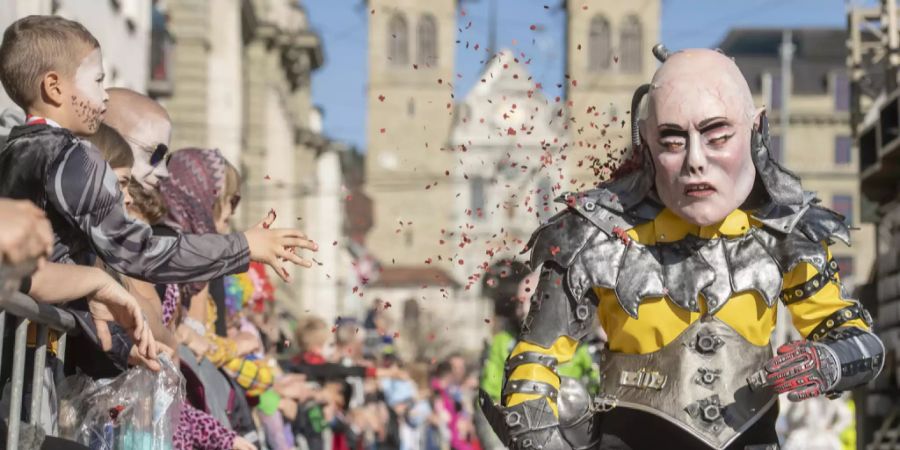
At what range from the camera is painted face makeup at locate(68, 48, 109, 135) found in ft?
17.0

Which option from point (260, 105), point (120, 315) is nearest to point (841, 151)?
point (260, 105)

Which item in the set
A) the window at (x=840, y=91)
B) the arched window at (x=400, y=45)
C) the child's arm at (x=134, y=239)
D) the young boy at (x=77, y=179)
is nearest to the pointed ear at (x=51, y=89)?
the young boy at (x=77, y=179)

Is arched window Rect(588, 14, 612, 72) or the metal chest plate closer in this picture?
the metal chest plate

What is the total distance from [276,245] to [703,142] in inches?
52.7

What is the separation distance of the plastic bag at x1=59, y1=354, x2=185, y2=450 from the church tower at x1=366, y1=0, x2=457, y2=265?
101 meters

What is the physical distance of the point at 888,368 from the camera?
53.2ft

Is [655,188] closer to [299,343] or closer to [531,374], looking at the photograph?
[531,374]

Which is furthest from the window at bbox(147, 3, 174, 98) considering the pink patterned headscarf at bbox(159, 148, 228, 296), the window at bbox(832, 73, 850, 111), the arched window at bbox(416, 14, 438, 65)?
the arched window at bbox(416, 14, 438, 65)

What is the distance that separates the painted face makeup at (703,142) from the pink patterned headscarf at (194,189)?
241 cm

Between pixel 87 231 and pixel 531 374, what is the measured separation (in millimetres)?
1430

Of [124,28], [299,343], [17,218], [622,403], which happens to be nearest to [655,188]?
[622,403]

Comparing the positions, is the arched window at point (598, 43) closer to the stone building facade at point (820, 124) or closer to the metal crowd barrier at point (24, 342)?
the stone building facade at point (820, 124)

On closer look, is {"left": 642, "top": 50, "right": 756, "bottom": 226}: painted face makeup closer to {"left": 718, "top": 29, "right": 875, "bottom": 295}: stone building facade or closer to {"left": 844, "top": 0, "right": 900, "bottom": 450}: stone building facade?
{"left": 844, "top": 0, "right": 900, "bottom": 450}: stone building facade

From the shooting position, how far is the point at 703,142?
217 inches
